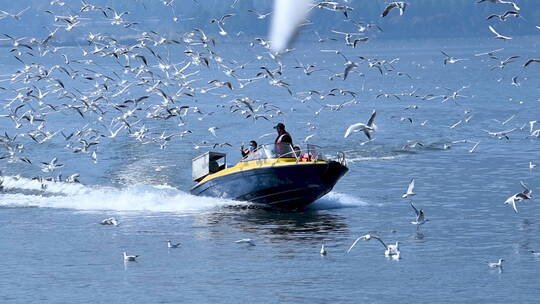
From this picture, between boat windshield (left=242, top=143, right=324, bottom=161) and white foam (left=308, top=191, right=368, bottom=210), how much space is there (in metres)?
2.79

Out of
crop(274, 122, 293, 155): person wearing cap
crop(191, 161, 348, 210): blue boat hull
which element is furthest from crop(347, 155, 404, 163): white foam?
crop(274, 122, 293, 155): person wearing cap

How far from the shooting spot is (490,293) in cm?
3266

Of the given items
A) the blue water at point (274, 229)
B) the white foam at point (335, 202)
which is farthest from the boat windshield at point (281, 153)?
the white foam at point (335, 202)

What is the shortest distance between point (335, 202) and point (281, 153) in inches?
175

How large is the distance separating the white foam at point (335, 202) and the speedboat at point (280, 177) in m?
1.40

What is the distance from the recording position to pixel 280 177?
45344mm

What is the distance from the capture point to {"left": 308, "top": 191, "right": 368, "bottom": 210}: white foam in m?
48.0

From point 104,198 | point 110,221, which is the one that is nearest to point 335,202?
point 110,221

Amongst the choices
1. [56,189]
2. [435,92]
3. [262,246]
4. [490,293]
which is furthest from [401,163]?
[435,92]

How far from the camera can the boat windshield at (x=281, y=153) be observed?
45.2 m

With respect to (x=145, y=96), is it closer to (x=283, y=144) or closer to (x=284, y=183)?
(x=283, y=144)

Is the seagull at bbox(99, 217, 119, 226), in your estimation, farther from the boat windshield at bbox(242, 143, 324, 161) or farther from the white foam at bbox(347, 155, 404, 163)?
the white foam at bbox(347, 155, 404, 163)

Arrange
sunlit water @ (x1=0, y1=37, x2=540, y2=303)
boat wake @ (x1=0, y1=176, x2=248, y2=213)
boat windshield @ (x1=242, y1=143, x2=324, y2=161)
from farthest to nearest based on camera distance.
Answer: boat wake @ (x1=0, y1=176, x2=248, y2=213)
boat windshield @ (x1=242, y1=143, x2=324, y2=161)
sunlit water @ (x1=0, y1=37, x2=540, y2=303)

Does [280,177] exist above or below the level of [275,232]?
above
